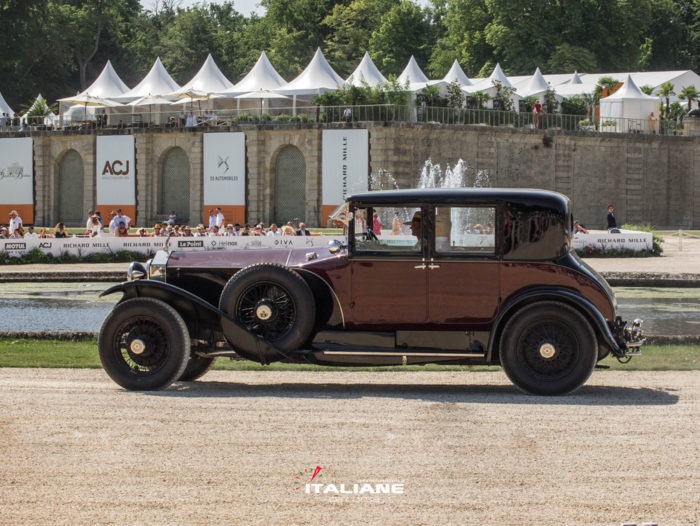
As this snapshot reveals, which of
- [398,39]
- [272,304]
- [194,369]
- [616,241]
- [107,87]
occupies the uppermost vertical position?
[398,39]

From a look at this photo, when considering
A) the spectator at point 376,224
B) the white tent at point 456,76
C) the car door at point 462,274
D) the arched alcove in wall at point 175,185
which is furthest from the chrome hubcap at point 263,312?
the white tent at point 456,76

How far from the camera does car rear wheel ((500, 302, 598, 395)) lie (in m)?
9.78

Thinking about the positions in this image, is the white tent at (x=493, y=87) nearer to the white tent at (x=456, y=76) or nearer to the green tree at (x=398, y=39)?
the white tent at (x=456, y=76)

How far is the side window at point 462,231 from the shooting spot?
33.5 ft

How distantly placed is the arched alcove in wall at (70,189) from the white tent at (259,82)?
10.1 m

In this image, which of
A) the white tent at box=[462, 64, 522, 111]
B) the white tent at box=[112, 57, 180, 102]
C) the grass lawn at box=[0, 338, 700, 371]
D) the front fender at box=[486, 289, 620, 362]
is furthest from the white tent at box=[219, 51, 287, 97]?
the front fender at box=[486, 289, 620, 362]

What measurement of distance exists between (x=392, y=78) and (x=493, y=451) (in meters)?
43.3

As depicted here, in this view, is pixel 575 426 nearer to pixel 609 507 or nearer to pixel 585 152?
pixel 609 507

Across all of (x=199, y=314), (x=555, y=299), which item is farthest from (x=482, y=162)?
(x=199, y=314)

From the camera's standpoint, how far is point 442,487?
21.3 feet

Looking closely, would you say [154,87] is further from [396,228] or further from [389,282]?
[389,282]

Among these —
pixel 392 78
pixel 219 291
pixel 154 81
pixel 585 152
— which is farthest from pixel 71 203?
pixel 219 291

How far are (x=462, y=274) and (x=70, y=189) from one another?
49733mm

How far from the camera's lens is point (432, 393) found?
33.0ft
